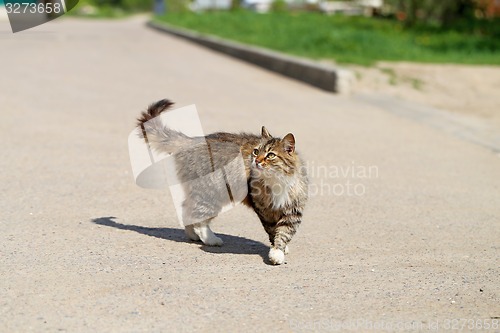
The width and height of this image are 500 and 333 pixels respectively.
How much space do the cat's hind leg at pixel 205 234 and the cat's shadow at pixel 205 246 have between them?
0.12 ft

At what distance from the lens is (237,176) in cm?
607

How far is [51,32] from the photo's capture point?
116ft

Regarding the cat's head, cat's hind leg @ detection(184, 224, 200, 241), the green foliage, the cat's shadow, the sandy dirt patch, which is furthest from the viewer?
the green foliage

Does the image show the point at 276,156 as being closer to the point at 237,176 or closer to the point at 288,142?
the point at 288,142

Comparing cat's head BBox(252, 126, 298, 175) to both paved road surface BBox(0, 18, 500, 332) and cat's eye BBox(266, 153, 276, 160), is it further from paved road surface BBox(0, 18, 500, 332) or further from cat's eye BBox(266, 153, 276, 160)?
paved road surface BBox(0, 18, 500, 332)

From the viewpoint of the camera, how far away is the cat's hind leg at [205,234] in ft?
20.5

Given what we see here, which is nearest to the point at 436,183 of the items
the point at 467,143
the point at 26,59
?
the point at 467,143

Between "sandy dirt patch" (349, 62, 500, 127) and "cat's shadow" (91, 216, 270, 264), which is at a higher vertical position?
"cat's shadow" (91, 216, 270, 264)

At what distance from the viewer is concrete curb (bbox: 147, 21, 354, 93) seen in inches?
646

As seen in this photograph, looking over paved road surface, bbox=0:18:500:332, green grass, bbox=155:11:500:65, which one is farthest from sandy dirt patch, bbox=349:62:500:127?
paved road surface, bbox=0:18:500:332

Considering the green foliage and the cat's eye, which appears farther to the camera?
the green foliage

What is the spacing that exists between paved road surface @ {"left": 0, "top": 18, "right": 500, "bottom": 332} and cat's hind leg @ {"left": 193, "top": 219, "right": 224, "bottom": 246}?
0.08m

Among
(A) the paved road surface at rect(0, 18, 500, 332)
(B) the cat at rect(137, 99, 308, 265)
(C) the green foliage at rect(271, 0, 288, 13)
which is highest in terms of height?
(B) the cat at rect(137, 99, 308, 265)

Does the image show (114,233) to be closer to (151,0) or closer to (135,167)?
(135,167)
